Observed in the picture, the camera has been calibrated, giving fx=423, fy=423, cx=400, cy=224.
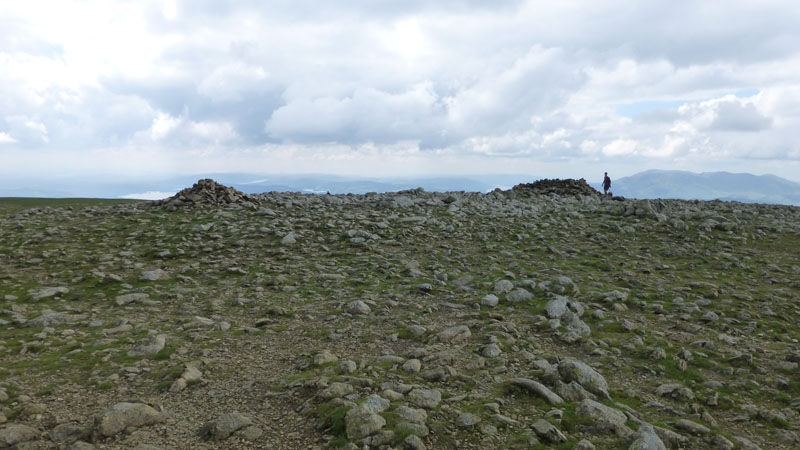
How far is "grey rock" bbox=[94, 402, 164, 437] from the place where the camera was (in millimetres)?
5791

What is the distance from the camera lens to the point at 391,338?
9.52 metres

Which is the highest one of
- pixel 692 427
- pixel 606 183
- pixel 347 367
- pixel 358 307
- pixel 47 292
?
pixel 606 183

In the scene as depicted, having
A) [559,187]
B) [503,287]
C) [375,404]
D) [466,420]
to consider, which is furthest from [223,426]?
[559,187]

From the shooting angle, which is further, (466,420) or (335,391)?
(335,391)

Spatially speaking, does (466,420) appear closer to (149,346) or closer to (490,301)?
(490,301)

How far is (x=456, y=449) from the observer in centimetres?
542

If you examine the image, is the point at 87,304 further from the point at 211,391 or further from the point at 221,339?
the point at 211,391

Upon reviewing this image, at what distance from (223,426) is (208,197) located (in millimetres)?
22481

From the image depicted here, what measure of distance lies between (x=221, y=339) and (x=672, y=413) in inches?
345

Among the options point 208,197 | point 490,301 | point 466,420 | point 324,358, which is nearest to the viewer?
point 466,420

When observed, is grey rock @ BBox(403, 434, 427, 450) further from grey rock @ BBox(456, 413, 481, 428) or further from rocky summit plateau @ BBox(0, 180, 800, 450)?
grey rock @ BBox(456, 413, 481, 428)

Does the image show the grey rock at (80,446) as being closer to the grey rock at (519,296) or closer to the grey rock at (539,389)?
the grey rock at (539,389)

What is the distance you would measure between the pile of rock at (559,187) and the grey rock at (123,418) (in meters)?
36.4

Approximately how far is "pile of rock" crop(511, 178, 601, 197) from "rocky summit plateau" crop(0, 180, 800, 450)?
18.3m
